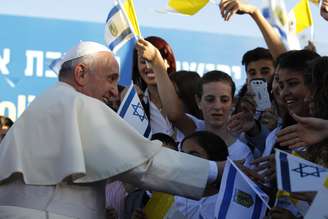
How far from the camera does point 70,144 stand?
12.9 feet

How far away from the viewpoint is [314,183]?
352 cm

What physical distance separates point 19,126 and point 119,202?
122 cm

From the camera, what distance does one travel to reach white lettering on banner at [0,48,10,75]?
955 cm

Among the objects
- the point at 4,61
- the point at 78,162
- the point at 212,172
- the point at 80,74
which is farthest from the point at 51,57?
the point at 78,162

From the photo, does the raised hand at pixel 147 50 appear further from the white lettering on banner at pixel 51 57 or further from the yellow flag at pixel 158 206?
the white lettering on banner at pixel 51 57

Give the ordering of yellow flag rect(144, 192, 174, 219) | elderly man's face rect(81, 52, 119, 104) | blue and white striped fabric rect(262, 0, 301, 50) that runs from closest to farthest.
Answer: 1. elderly man's face rect(81, 52, 119, 104)
2. yellow flag rect(144, 192, 174, 219)
3. blue and white striped fabric rect(262, 0, 301, 50)

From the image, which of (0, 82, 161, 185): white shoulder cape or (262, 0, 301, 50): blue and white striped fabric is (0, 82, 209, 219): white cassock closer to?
(0, 82, 161, 185): white shoulder cape

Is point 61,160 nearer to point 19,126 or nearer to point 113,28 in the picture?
point 19,126

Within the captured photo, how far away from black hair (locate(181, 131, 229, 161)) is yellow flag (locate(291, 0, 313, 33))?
155 centimetres

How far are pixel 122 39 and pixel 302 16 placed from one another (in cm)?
126

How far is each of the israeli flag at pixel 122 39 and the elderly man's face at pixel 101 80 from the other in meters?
1.66

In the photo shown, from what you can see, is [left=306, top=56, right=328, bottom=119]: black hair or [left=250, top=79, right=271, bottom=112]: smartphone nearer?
[left=306, top=56, right=328, bottom=119]: black hair

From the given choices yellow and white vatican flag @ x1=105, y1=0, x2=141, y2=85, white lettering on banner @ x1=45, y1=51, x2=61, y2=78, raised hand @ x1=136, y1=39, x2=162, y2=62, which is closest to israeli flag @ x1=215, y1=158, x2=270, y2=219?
raised hand @ x1=136, y1=39, x2=162, y2=62

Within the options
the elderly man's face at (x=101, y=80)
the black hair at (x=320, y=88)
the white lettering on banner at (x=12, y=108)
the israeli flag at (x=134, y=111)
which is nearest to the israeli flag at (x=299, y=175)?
the black hair at (x=320, y=88)
